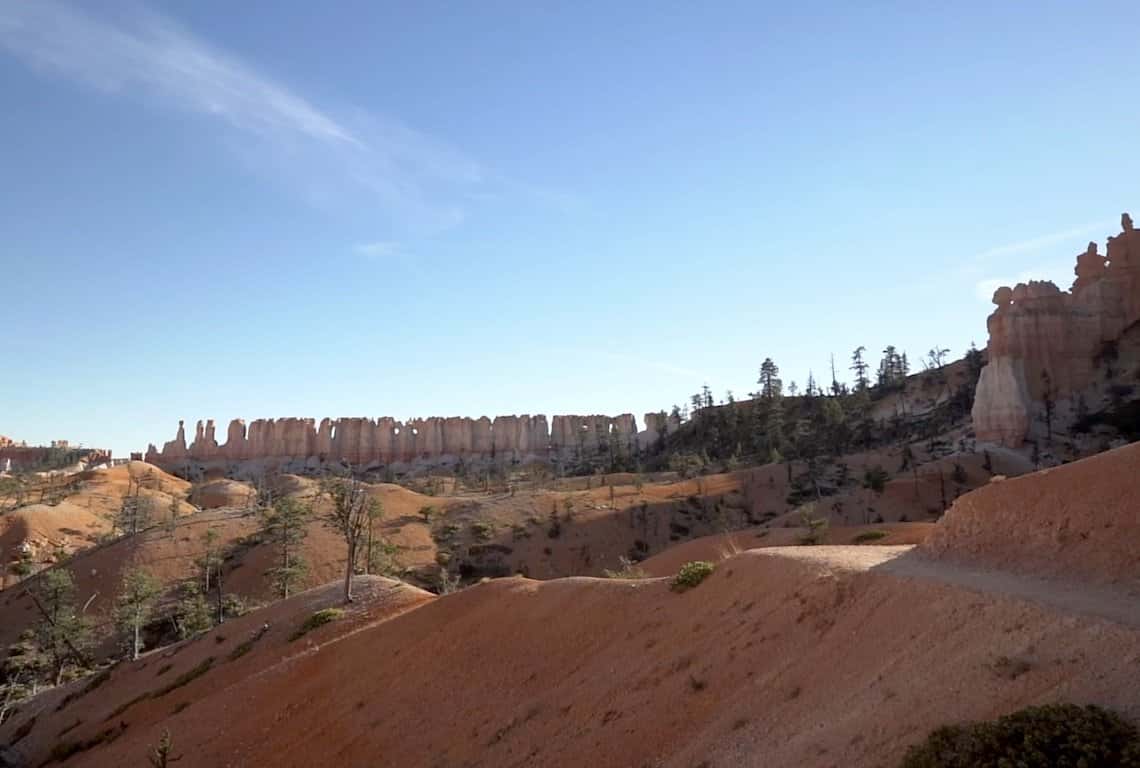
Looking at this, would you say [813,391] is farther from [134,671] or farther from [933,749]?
[933,749]

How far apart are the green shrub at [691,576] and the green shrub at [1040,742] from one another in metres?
9.03

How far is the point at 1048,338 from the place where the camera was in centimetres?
6781

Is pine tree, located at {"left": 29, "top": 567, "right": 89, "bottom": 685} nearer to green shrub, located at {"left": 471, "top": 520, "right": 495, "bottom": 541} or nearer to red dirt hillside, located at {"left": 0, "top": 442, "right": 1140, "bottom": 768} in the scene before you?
red dirt hillside, located at {"left": 0, "top": 442, "right": 1140, "bottom": 768}

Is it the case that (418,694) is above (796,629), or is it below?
below

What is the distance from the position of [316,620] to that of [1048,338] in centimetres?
6678

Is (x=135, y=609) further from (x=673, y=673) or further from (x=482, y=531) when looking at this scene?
(x=673, y=673)

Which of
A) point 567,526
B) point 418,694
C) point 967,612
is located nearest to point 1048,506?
point 967,612

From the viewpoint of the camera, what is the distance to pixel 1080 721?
246 inches

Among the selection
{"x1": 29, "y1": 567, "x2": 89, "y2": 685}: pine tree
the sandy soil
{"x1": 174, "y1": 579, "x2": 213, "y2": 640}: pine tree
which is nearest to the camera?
the sandy soil

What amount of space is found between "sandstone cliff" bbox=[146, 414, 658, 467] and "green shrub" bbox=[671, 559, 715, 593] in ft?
417

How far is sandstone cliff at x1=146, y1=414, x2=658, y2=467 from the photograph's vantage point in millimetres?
146500

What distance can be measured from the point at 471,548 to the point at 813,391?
73587mm

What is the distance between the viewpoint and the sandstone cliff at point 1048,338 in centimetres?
6481

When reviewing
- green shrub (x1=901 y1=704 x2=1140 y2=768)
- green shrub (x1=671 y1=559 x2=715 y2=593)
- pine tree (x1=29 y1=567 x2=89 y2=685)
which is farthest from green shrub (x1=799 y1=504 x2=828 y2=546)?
pine tree (x1=29 y1=567 x2=89 y2=685)
